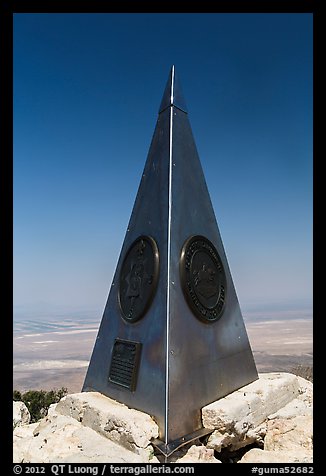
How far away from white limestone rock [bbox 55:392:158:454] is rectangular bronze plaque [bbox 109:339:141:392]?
0.25m

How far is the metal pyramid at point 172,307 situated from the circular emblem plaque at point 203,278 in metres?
0.01

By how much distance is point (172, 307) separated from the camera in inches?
152

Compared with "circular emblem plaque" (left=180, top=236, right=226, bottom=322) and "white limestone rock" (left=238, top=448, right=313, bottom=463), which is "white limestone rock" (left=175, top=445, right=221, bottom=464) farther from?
"circular emblem plaque" (left=180, top=236, right=226, bottom=322)

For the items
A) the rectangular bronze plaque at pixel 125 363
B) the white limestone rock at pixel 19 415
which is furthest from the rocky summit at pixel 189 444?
the rectangular bronze plaque at pixel 125 363

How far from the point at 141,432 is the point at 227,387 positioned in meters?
1.40

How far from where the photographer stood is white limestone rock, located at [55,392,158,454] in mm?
3270

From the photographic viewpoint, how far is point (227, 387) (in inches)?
166

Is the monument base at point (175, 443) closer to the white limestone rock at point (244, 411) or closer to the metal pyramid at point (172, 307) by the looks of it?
the metal pyramid at point (172, 307)

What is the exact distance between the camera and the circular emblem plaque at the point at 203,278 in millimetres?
4133

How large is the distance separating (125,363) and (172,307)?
1.01 m

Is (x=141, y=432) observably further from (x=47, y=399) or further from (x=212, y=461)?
(x=47, y=399)

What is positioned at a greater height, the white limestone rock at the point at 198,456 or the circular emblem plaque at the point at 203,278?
the circular emblem plaque at the point at 203,278

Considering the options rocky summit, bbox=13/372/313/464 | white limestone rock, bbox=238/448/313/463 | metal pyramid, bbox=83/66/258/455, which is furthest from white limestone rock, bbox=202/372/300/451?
white limestone rock, bbox=238/448/313/463

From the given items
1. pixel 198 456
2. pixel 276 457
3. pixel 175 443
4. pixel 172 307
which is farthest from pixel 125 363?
pixel 276 457
